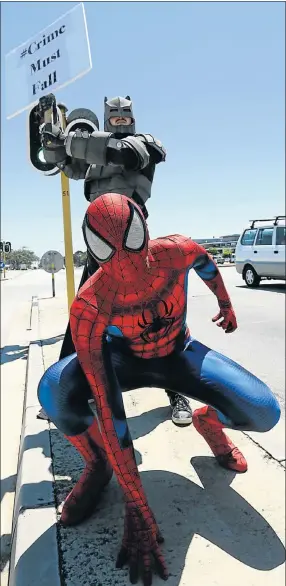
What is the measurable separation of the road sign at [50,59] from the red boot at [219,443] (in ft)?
5.96

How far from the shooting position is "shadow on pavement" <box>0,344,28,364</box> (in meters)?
5.00

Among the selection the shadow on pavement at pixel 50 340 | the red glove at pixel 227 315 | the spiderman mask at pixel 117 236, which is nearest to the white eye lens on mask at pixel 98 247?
the spiderman mask at pixel 117 236

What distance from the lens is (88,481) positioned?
169 centimetres

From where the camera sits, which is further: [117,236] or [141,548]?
[141,548]

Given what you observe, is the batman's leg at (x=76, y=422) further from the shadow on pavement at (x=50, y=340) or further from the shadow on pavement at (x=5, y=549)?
the shadow on pavement at (x=50, y=340)

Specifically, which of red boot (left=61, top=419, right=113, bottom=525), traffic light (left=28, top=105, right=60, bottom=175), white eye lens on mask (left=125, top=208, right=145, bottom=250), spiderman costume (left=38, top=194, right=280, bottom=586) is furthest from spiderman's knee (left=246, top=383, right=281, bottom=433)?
traffic light (left=28, top=105, right=60, bottom=175)

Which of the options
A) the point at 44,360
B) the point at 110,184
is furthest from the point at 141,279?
the point at 44,360

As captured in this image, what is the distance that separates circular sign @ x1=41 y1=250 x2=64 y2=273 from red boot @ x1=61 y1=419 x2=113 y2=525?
7.33 meters

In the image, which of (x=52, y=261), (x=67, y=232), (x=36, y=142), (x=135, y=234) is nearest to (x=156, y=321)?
(x=135, y=234)

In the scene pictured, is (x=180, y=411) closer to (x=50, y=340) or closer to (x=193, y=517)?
(x=193, y=517)

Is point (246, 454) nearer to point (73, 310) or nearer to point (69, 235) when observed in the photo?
point (73, 310)

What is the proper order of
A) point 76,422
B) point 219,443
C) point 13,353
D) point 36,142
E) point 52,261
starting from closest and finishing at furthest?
point 76,422 → point 219,443 → point 36,142 → point 13,353 → point 52,261

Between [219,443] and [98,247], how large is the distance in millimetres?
1142

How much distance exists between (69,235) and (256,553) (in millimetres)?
2807
